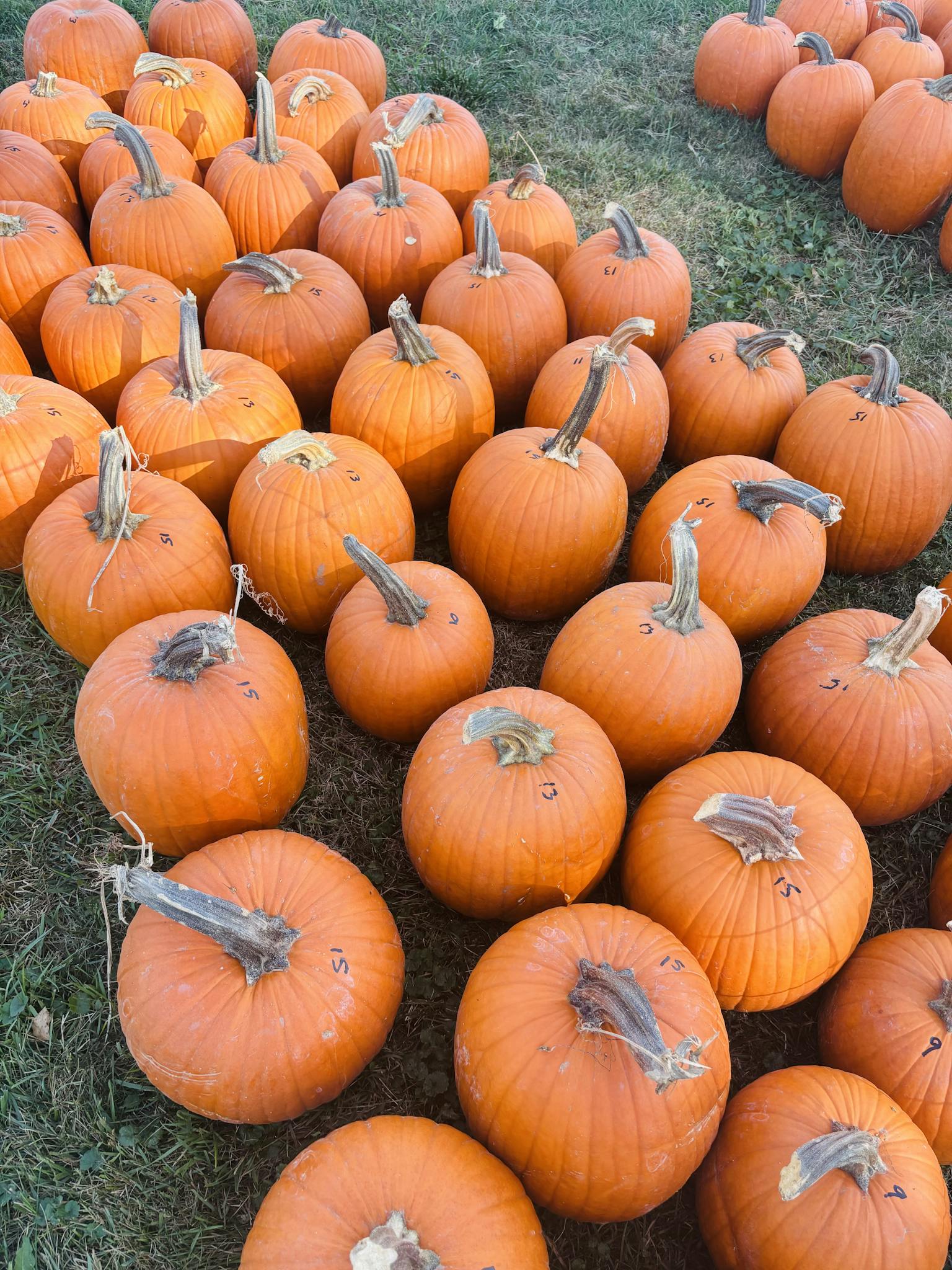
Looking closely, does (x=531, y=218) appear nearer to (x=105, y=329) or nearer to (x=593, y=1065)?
(x=105, y=329)

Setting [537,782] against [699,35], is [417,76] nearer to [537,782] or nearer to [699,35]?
[699,35]

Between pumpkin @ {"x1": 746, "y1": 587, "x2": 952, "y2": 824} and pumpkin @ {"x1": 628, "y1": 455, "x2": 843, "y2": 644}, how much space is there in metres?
0.29

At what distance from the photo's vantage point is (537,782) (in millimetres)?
2576

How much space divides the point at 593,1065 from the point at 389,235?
4128 millimetres

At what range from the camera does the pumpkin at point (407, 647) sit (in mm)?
3027

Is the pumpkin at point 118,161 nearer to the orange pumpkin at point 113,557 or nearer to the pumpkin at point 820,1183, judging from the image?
the orange pumpkin at point 113,557

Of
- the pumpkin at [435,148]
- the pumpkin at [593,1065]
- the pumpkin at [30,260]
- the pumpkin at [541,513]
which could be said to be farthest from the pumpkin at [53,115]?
the pumpkin at [593,1065]

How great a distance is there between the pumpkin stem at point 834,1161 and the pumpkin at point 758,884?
0.50m

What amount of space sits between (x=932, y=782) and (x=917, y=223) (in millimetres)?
4902

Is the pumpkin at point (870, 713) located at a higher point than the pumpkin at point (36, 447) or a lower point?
higher

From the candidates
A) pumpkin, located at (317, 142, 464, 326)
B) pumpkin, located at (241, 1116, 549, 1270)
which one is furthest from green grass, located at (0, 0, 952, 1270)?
pumpkin, located at (317, 142, 464, 326)

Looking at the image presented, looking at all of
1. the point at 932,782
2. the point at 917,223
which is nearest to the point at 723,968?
the point at 932,782

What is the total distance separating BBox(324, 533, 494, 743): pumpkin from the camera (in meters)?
3.03

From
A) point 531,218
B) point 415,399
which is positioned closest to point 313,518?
point 415,399
